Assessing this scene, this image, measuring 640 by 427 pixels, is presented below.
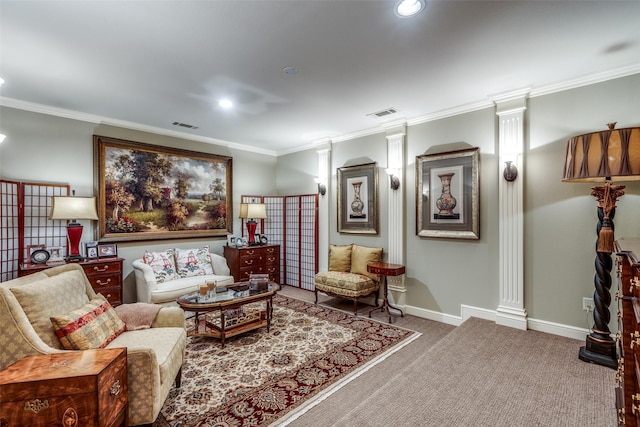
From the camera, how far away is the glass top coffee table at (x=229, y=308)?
10.4 ft

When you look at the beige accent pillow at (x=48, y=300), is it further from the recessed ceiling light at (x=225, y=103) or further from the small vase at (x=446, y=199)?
the small vase at (x=446, y=199)

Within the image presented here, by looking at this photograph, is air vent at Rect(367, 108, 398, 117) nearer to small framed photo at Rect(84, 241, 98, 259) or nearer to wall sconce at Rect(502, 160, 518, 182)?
wall sconce at Rect(502, 160, 518, 182)

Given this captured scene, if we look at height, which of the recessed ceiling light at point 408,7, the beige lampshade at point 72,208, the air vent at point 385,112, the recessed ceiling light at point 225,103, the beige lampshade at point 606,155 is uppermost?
the air vent at point 385,112

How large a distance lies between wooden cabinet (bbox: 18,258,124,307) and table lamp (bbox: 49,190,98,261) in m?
0.22

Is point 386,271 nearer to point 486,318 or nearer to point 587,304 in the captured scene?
point 486,318

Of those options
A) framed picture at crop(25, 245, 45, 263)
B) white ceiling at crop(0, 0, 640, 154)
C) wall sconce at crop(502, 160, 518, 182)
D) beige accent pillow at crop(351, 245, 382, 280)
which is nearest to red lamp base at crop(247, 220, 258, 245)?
beige accent pillow at crop(351, 245, 382, 280)

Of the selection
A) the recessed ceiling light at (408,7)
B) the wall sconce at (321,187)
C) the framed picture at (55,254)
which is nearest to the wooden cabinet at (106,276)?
the framed picture at (55,254)

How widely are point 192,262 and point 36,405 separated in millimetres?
3287

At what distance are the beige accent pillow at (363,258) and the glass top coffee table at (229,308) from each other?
141cm

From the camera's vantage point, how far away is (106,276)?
3.82m

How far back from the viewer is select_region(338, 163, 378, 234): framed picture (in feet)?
15.6

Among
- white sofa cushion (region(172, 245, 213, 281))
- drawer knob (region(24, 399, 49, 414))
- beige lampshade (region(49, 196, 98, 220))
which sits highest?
beige lampshade (region(49, 196, 98, 220))

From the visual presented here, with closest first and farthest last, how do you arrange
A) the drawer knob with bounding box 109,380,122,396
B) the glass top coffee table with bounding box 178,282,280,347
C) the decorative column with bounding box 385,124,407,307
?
the drawer knob with bounding box 109,380,122,396
the glass top coffee table with bounding box 178,282,280,347
the decorative column with bounding box 385,124,407,307

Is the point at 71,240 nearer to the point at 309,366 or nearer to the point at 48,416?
the point at 48,416
